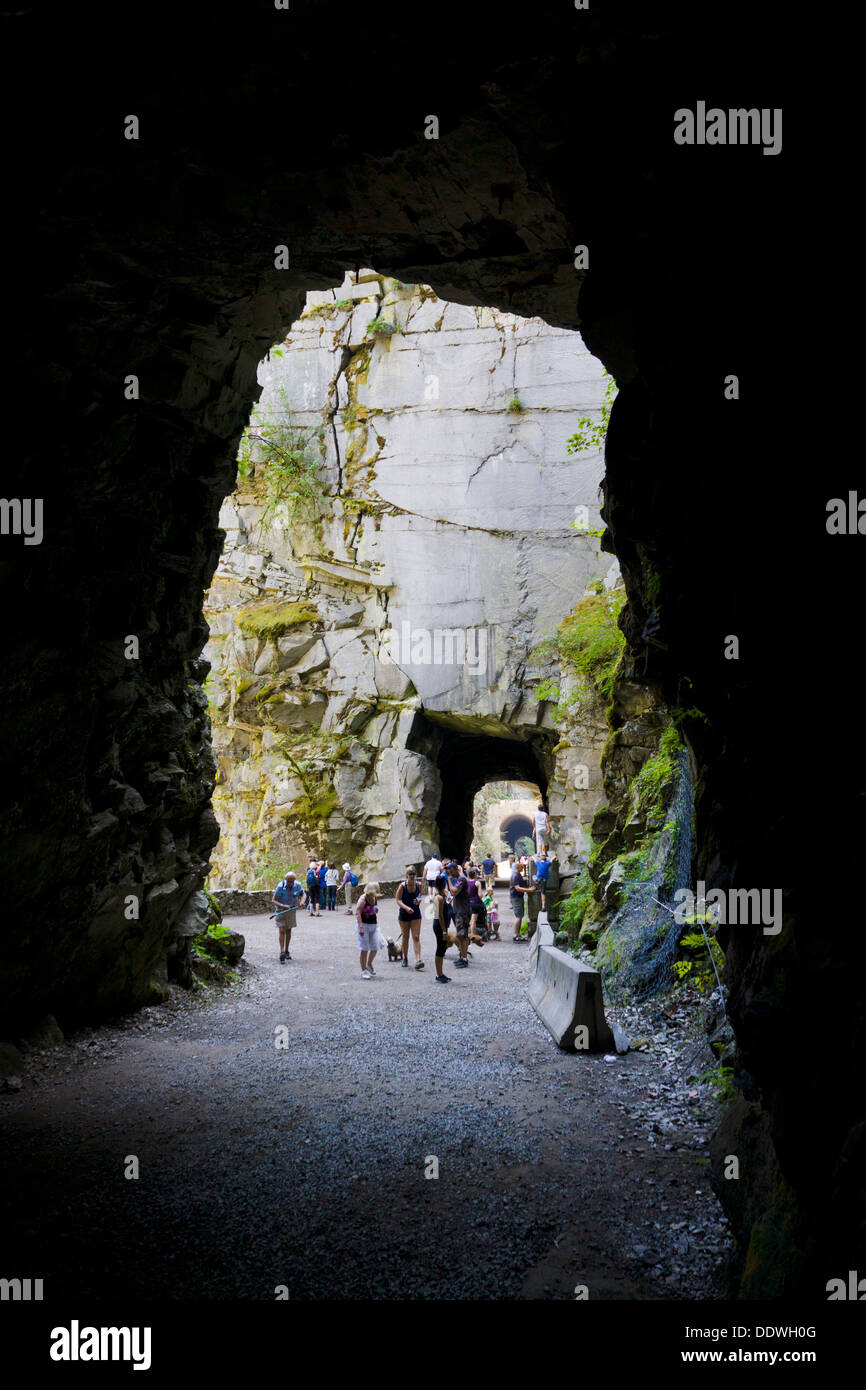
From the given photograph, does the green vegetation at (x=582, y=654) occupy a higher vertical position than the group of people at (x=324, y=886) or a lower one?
higher

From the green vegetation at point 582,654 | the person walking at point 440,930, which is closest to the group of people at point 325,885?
the green vegetation at point 582,654

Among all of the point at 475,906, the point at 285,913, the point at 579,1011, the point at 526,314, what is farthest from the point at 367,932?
the point at 526,314

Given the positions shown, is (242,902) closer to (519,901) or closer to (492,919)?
(492,919)

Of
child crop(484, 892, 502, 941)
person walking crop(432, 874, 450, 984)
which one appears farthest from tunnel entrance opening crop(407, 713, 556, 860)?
person walking crop(432, 874, 450, 984)

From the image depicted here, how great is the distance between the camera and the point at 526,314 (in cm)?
812

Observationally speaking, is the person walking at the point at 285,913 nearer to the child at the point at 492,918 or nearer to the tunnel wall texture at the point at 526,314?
the tunnel wall texture at the point at 526,314

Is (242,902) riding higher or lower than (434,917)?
lower

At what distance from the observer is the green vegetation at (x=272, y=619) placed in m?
29.7

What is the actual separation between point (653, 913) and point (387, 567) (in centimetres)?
2085

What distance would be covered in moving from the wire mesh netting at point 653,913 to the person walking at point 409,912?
359 centimetres

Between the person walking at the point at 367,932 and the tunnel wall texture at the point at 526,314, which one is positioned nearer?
the tunnel wall texture at the point at 526,314

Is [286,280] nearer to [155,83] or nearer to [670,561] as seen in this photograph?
[155,83]

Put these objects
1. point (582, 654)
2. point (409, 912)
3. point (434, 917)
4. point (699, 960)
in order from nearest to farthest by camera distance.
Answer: point (699, 960), point (409, 912), point (434, 917), point (582, 654)
